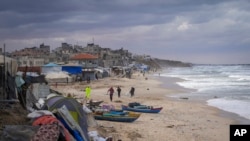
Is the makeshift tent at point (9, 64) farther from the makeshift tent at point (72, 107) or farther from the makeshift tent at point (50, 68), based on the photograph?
the makeshift tent at point (50, 68)

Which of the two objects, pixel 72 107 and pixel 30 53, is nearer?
pixel 72 107

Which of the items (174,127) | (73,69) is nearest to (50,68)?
(73,69)

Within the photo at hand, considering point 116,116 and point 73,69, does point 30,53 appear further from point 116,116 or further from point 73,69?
point 116,116

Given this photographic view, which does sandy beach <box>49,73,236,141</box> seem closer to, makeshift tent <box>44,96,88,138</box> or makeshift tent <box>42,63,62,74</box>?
makeshift tent <box>44,96,88,138</box>

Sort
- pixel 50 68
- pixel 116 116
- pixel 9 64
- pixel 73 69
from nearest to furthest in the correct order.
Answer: pixel 9 64 < pixel 116 116 < pixel 50 68 < pixel 73 69

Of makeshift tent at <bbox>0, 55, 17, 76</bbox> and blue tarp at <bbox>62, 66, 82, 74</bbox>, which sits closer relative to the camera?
makeshift tent at <bbox>0, 55, 17, 76</bbox>

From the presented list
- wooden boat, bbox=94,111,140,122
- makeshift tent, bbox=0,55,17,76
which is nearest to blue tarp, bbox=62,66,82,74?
wooden boat, bbox=94,111,140,122

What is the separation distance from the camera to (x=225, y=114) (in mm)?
24609

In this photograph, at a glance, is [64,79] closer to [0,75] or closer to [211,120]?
[211,120]

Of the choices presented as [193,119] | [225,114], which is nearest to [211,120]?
[193,119]

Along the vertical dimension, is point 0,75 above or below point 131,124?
above

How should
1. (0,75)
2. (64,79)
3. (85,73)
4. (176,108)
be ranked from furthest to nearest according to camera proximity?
(85,73) < (64,79) < (176,108) < (0,75)

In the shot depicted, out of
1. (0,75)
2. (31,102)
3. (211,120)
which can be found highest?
(0,75)

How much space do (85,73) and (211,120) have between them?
104ft
